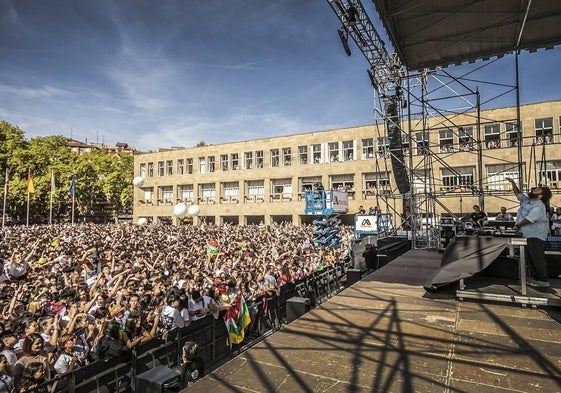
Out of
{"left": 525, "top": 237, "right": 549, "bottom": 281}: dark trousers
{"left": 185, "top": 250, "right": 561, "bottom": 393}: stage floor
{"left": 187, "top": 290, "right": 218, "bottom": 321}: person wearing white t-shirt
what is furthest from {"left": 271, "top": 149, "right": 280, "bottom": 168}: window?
{"left": 185, "top": 250, "right": 561, "bottom": 393}: stage floor

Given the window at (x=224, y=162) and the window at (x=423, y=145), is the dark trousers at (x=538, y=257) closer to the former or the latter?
the window at (x=423, y=145)

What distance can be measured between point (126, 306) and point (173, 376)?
14.7ft

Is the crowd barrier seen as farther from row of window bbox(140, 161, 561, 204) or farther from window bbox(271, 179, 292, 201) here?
window bbox(271, 179, 292, 201)

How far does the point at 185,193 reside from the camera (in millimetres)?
48906

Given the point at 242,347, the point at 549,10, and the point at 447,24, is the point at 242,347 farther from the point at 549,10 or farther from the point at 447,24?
the point at 549,10

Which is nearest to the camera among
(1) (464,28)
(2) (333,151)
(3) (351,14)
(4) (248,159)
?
(1) (464,28)

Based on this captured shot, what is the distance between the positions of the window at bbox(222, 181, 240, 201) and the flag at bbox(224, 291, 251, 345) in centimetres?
3651

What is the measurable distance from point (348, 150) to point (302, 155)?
5595mm

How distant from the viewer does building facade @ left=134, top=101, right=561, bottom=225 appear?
94.0ft

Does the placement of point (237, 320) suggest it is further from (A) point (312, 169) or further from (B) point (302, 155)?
(B) point (302, 155)

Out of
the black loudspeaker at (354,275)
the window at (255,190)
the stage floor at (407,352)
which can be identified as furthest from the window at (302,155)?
the stage floor at (407,352)

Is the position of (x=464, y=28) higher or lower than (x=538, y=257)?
higher

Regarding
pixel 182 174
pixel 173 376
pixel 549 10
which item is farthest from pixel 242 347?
pixel 182 174

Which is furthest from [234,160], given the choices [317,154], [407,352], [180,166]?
[407,352]
